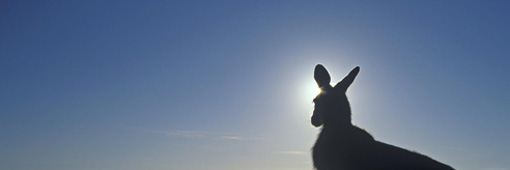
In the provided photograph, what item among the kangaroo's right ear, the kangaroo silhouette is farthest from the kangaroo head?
the kangaroo's right ear

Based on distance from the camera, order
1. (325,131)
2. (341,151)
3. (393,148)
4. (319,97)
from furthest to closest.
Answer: (319,97) < (325,131) < (341,151) < (393,148)

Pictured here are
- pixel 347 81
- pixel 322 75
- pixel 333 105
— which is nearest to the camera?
pixel 347 81

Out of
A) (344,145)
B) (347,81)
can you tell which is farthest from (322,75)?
(344,145)

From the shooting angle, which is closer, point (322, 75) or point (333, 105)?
point (333, 105)

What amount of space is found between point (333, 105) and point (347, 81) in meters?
0.59

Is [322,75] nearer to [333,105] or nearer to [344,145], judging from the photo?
[333,105]

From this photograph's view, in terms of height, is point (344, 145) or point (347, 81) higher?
point (347, 81)

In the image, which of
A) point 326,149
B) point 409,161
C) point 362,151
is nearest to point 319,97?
point 326,149

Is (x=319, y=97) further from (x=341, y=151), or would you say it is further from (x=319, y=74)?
(x=341, y=151)

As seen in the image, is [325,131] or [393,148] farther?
[325,131]

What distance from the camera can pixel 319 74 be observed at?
10.7m

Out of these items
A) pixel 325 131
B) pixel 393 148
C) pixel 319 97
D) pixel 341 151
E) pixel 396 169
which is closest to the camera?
pixel 396 169

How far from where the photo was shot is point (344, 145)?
8625 millimetres

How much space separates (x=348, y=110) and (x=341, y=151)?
1.53 meters
